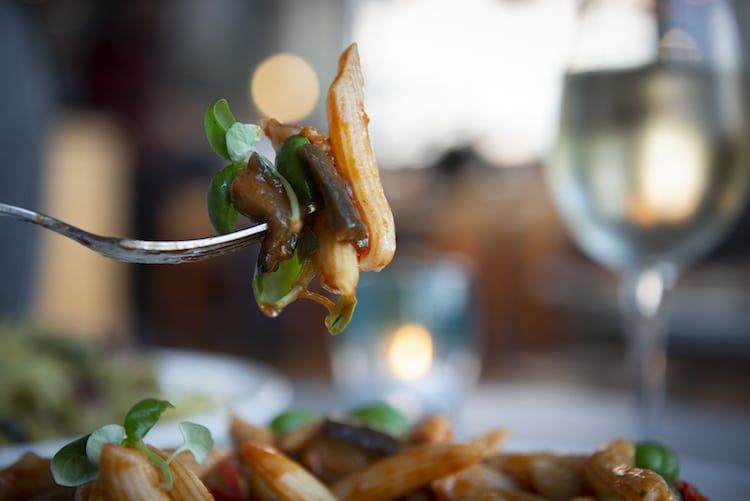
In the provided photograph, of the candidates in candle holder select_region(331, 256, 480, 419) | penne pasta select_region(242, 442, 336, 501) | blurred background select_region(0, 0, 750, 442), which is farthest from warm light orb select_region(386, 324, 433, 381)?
blurred background select_region(0, 0, 750, 442)

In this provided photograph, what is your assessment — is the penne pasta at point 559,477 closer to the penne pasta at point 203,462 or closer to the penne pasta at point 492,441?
the penne pasta at point 492,441

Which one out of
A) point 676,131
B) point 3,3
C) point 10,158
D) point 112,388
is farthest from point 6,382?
point 3,3

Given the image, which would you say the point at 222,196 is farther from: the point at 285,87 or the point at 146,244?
the point at 285,87

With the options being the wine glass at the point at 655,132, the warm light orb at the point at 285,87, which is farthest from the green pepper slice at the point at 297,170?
the warm light orb at the point at 285,87

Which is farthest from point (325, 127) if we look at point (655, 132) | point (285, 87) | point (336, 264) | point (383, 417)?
point (336, 264)

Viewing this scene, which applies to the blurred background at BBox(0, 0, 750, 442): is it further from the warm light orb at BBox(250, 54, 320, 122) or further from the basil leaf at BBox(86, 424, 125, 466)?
the basil leaf at BBox(86, 424, 125, 466)

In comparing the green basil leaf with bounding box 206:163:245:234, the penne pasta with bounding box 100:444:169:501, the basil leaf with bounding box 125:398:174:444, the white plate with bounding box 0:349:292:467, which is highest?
the green basil leaf with bounding box 206:163:245:234
